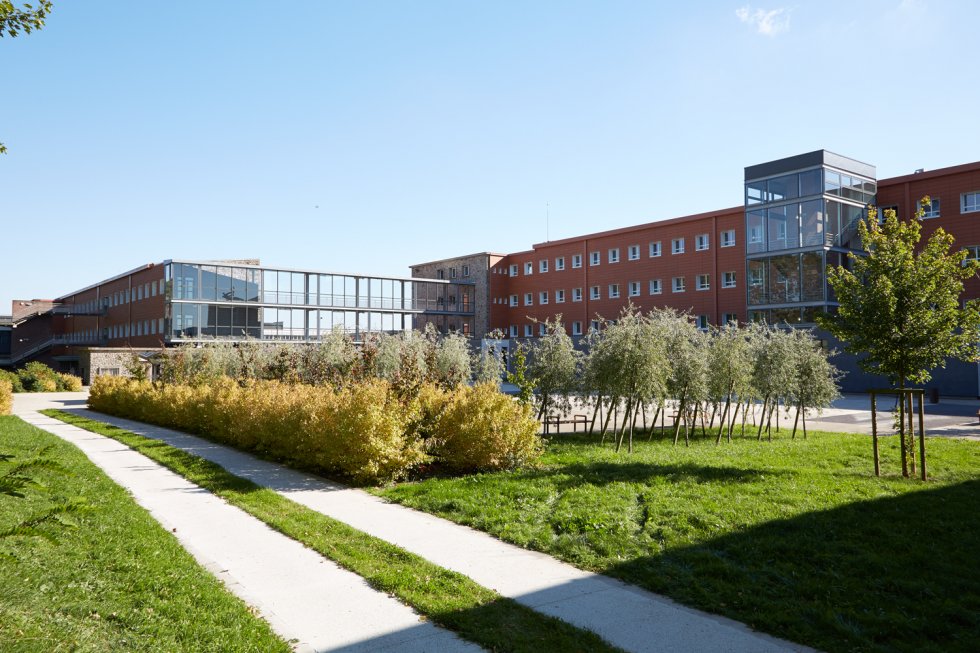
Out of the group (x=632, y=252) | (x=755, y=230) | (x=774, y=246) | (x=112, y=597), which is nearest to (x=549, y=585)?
(x=112, y=597)

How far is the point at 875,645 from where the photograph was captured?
4.59 m

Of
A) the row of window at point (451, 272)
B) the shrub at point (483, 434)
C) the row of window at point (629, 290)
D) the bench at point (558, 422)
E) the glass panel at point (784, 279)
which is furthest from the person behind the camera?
the row of window at point (451, 272)

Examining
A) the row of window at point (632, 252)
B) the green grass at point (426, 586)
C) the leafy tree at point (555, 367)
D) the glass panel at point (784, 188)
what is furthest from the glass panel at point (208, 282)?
the green grass at point (426, 586)

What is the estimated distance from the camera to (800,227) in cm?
3638

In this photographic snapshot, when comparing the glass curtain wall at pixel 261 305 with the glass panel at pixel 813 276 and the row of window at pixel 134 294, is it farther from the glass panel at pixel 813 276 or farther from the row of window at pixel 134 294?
the glass panel at pixel 813 276

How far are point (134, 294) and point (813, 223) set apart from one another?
47646mm

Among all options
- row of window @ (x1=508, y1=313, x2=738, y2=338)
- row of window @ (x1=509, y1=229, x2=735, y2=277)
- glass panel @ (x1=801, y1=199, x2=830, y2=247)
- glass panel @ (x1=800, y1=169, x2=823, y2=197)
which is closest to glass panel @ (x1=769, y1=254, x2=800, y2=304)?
glass panel @ (x1=801, y1=199, x2=830, y2=247)

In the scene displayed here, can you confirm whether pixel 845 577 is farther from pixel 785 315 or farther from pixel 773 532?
pixel 785 315

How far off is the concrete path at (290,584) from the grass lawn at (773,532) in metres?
2.09

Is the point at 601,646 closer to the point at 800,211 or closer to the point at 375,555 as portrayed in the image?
the point at 375,555

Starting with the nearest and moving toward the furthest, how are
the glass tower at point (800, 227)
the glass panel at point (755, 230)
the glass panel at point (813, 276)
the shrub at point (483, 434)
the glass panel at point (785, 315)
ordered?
1. the shrub at point (483, 434)
2. the glass panel at point (813, 276)
3. the glass tower at point (800, 227)
4. the glass panel at point (785, 315)
5. the glass panel at point (755, 230)

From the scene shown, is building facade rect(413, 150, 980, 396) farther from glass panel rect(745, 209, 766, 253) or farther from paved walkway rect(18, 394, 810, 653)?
paved walkway rect(18, 394, 810, 653)

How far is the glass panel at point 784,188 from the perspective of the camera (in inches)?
1444

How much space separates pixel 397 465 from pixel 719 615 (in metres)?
6.39
